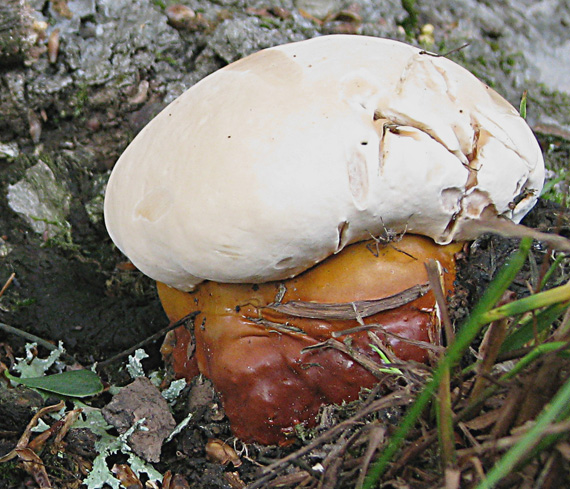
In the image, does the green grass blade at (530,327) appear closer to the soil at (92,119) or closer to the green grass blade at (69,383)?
the soil at (92,119)

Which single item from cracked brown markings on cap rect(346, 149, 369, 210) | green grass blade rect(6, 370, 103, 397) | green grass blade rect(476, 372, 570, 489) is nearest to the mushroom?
cracked brown markings on cap rect(346, 149, 369, 210)

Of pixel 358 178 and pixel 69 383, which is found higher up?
pixel 358 178

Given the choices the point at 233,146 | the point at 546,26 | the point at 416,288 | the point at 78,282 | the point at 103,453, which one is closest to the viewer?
the point at 233,146

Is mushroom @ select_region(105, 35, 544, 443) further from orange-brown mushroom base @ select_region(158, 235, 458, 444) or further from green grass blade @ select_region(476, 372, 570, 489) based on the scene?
green grass blade @ select_region(476, 372, 570, 489)

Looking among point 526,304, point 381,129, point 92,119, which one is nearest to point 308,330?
point 381,129

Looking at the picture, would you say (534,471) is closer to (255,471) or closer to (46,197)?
(255,471)

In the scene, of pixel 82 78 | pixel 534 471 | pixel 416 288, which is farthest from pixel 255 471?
pixel 82 78

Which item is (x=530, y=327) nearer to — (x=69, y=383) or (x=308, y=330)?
(x=308, y=330)
